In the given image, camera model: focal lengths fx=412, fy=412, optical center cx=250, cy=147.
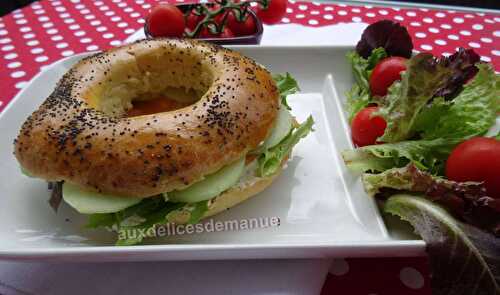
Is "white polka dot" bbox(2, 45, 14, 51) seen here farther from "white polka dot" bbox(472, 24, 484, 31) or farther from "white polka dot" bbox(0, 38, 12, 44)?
"white polka dot" bbox(472, 24, 484, 31)

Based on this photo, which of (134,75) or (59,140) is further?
(134,75)

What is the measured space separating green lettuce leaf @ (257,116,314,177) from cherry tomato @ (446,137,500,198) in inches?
26.4

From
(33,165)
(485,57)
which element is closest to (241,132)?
(33,165)

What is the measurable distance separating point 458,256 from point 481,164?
400 millimetres

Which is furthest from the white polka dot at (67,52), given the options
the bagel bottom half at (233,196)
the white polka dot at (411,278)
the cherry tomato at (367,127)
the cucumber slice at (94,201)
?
the white polka dot at (411,278)

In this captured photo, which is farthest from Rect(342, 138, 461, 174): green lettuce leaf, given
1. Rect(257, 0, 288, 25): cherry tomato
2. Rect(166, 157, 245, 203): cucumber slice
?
Rect(257, 0, 288, 25): cherry tomato

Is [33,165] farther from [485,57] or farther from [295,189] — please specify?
[485,57]

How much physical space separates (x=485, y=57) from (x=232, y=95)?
2.05m

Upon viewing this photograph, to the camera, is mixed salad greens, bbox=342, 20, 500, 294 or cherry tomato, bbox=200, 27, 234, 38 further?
cherry tomato, bbox=200, 27, 234, 38

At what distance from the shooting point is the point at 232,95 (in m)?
1.79

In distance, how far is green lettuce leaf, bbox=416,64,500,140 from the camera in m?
1.79

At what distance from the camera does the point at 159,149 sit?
1.56m

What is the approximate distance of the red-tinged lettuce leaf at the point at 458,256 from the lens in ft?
4.20

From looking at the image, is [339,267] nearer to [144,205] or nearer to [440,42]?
[144,205]
